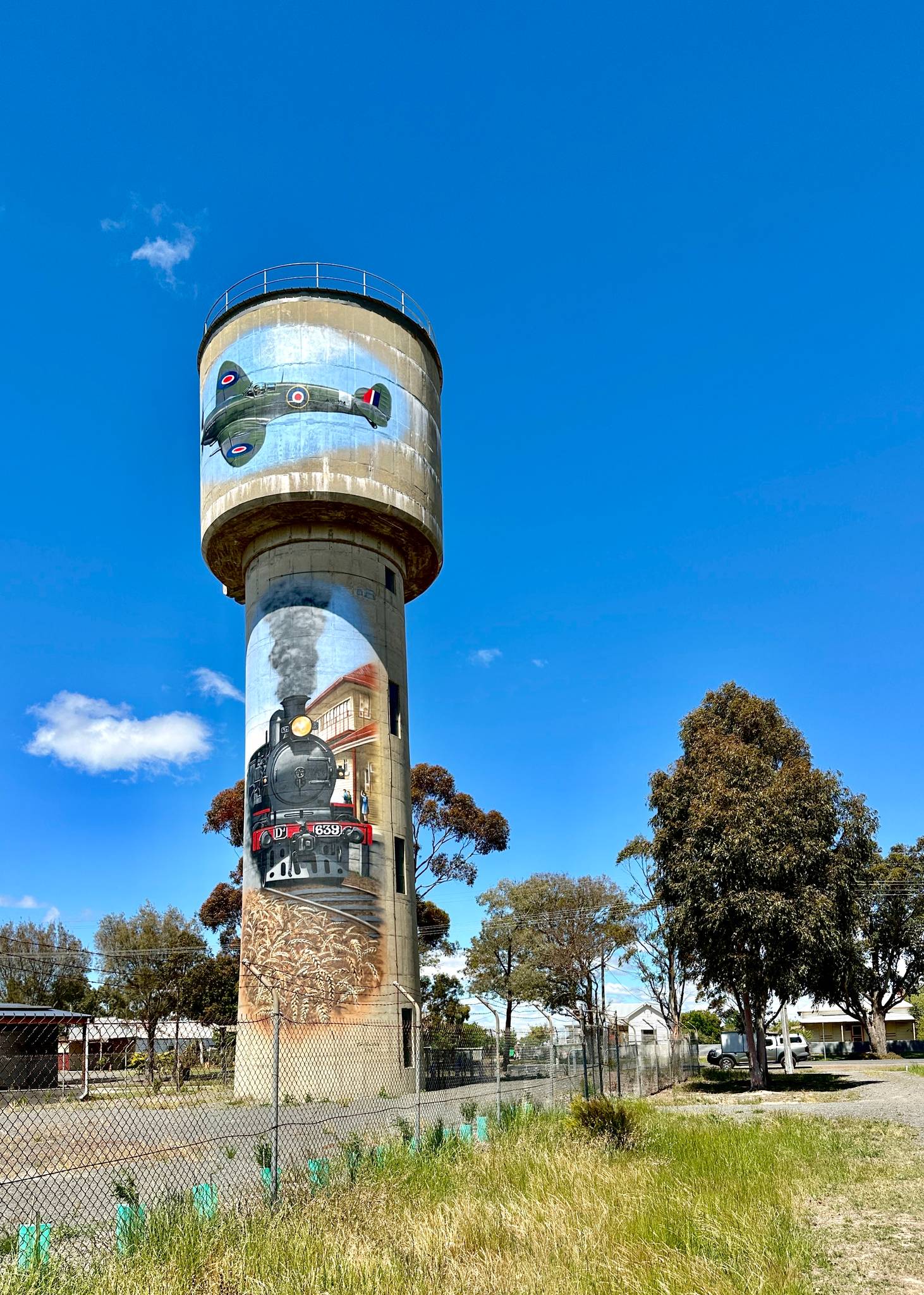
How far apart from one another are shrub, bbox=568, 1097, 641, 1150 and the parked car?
1438 inches

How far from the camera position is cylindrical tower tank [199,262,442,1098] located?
27.0 m

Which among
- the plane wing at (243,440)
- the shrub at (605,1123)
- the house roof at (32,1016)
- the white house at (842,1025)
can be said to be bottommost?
the white house at (842,1025)

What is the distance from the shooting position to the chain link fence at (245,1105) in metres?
10.7

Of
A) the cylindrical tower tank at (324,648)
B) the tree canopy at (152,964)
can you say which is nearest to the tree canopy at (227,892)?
the tree canopy at (152,964)

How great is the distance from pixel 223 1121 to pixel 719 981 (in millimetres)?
16807

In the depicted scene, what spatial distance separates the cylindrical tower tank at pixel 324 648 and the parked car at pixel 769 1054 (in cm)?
2756

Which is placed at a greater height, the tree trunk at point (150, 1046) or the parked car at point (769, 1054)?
the tree trunk at point (150, 1046)

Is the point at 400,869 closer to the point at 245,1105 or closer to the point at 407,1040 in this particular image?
the point at 407,1040

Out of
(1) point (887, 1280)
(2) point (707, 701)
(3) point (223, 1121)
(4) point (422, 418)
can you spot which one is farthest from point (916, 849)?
(1) point (887, 1280)

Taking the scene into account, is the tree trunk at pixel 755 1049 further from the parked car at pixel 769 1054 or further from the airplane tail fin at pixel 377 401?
the airplane tail fin at pixel 377 401

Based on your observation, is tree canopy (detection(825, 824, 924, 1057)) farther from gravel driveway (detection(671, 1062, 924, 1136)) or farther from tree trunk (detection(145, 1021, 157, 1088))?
tree trunk (detection(145, 1021, 157, 1088))

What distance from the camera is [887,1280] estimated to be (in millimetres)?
8242

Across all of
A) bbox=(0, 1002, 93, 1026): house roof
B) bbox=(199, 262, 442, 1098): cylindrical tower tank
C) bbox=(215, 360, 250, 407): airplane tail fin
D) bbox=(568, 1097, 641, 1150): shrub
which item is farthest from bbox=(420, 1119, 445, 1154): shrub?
bbox=(215, 360, 250, 407): airplane tail fin

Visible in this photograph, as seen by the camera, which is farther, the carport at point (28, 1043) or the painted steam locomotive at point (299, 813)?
the carport at point (28, 1043)
